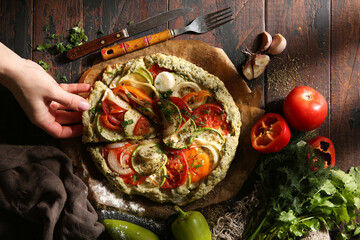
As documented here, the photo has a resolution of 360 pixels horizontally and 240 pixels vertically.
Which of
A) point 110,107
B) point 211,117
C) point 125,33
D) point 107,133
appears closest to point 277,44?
point 211,117

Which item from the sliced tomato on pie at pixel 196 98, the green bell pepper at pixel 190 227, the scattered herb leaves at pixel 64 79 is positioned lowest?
the green bell pepper at pixel 190 227

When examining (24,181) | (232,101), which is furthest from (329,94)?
(24,181)

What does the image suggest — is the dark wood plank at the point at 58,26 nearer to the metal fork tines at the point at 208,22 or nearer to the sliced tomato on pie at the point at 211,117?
the metal fork tines at the point at 208,22

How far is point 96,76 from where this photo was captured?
4215mm

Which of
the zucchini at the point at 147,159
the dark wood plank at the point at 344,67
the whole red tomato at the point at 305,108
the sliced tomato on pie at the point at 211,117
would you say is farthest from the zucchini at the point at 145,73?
the dark wood plank at the point at 344,67

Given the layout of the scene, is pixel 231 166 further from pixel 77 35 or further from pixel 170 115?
pixel 77 35

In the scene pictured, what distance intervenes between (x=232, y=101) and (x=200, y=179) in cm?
96

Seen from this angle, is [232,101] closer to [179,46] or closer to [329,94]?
[179,46]

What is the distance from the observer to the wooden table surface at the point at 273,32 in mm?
4273

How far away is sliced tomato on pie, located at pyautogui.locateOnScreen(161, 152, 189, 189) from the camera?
12.8 ft

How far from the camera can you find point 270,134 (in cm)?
400

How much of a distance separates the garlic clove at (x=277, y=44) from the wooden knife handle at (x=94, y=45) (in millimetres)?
1746

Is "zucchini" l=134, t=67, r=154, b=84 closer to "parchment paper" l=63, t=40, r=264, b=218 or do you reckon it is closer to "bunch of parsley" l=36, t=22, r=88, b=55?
"parchment paper" l=63, t=40, r=264, b=218

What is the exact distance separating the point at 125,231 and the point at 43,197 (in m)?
0.98
